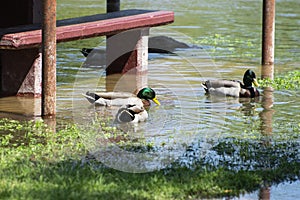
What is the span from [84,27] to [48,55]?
7.02 ft

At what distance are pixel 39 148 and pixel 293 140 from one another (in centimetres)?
300

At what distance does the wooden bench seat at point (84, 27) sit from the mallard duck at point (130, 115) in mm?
1697

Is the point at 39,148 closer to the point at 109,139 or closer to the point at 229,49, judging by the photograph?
the point at 109,139

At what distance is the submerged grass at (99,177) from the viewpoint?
6636 mm

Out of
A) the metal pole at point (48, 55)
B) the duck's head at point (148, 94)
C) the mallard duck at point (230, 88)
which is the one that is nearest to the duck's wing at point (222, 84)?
the mallard duck at point (230, 88)

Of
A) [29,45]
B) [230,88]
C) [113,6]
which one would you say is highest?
[29,45]

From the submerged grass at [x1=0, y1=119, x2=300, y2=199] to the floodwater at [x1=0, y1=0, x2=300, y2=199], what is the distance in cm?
31

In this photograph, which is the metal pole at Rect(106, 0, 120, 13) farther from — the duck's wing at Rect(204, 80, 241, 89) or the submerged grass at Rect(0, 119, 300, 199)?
the submerged grass at Rect(0, 119, 300, 199)

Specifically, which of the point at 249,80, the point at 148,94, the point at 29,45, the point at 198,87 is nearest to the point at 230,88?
the point at 249,80

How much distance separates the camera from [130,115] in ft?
34.1

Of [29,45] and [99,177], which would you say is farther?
[29,45]

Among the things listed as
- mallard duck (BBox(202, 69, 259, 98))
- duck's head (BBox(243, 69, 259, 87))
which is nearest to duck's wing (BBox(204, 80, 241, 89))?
mallard duck (BBox(202, 69, 259, 98))

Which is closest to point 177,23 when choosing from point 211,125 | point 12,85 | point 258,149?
point 12,85

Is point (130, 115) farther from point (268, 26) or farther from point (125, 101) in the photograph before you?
point (268, 26)
